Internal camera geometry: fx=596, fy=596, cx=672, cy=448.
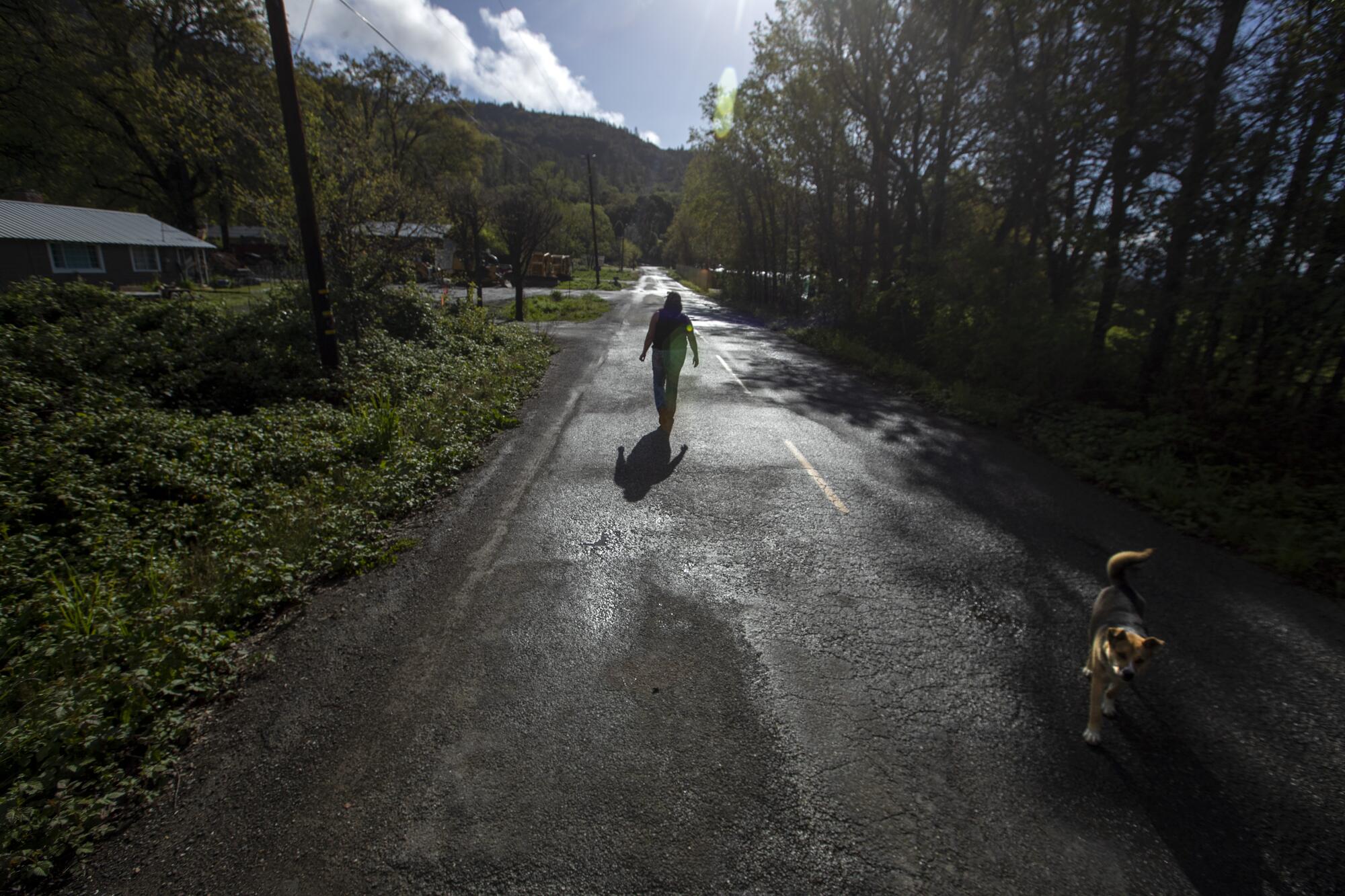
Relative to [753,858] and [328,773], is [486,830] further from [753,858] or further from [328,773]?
[753,858]

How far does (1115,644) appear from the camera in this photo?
281 cm

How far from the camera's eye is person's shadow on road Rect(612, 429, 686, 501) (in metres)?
6.39

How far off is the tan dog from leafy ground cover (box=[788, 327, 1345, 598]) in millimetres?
2859

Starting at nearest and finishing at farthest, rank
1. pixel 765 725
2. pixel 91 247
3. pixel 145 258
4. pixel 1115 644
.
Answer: pixel 1115 644
pixel 765 725
pixel 91 247
pixel 145 258

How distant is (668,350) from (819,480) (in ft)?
9.59

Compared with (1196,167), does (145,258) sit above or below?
below

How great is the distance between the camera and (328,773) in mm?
2795

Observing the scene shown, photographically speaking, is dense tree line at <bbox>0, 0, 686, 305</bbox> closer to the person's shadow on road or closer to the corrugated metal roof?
the corrugated metal roof

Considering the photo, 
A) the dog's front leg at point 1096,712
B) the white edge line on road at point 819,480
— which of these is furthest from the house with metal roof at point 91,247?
the dog's front leg at point 1096,712

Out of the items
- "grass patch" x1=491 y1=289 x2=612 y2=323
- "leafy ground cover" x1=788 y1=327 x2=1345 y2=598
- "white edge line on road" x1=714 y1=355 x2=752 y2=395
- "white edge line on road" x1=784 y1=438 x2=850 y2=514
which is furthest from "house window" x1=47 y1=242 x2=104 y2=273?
"leafy ground cover" x1=788 y1=327 x2=1345 y2=598

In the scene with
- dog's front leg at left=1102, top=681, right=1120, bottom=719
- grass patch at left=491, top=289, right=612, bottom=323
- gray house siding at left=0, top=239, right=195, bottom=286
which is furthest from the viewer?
grass patch at left=491, top=289, right=612, bottom=323

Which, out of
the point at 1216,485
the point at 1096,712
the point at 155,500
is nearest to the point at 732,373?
the point at 1216,485

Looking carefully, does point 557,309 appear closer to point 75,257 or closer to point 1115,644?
point 75,257

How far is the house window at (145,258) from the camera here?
29859 millimetres
